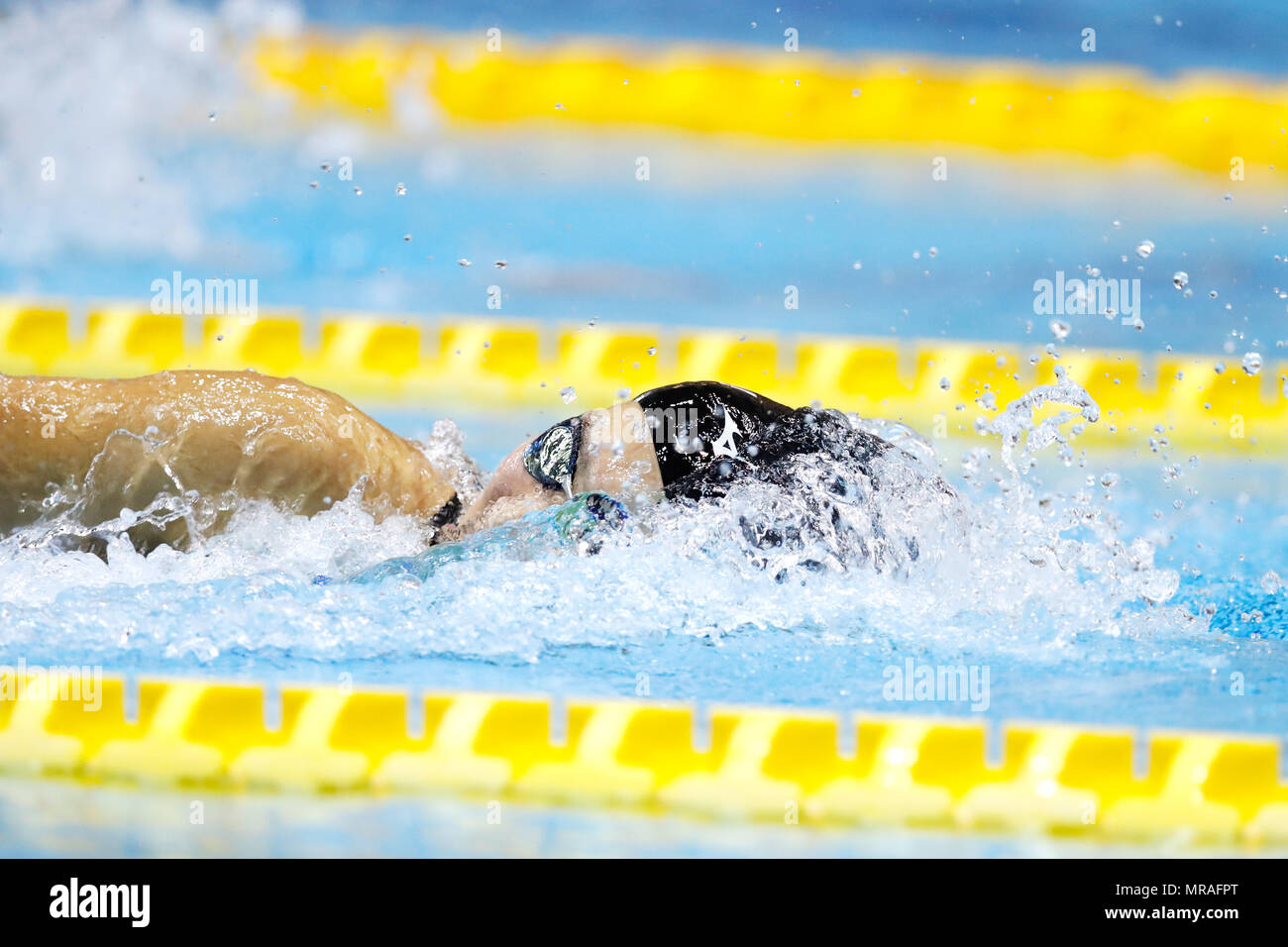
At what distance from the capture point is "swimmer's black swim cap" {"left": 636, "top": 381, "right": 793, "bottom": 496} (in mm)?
2033

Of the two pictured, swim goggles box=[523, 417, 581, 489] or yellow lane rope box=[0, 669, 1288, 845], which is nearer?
yellow lane rope box=[0, 669, 1288, 845]

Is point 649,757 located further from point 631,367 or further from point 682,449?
point 631,367

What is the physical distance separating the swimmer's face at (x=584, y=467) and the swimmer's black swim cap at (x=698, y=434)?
0.02m

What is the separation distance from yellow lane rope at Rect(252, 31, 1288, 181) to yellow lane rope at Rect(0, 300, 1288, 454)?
0.84 m

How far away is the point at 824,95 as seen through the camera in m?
4.45

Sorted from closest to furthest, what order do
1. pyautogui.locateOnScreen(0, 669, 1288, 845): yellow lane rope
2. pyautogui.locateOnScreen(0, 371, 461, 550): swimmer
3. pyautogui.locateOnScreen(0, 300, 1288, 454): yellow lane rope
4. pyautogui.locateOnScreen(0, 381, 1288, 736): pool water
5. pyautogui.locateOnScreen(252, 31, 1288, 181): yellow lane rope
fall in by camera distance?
pyautogui.locateOnScreen(0, 669, 1288, 845): yellow lane rope < pyautogui.locateOnScreen(0, 381, 1288, 736): pool water < pyautogui.locateOnScreen(0, 371, 461, 550): swimmer < pyautogui.locateOnScreen(0, 300, 1288, 454): yellow lane rope < pyautogui.locateOnScreen(252, 31, 1288, 181): yellow lane rope

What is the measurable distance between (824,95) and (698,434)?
9.20 feet

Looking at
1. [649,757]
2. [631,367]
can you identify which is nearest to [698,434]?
[649,757]

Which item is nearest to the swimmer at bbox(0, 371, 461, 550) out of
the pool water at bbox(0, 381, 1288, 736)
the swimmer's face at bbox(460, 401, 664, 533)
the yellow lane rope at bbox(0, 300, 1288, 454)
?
the pool water at bbox(0, 381, 1288, 736)

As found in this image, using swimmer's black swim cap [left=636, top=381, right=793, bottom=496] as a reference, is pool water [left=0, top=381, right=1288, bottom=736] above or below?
below

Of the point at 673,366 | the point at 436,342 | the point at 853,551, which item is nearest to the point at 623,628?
the point at 853,551

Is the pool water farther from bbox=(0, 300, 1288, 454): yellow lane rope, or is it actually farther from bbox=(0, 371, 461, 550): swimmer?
bbox=(0, 300, 1288, 454): yellow lane rope

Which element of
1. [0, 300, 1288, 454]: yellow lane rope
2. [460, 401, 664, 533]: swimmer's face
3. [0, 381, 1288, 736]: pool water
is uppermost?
[0, 300, 1288, 454]: yellow lane rope

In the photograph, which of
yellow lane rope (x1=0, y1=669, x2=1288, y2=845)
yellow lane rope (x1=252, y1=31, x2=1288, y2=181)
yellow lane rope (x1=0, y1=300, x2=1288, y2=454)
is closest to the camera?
yellow lane rope (x1=0, y1=669, x2=1288, y2=845)
